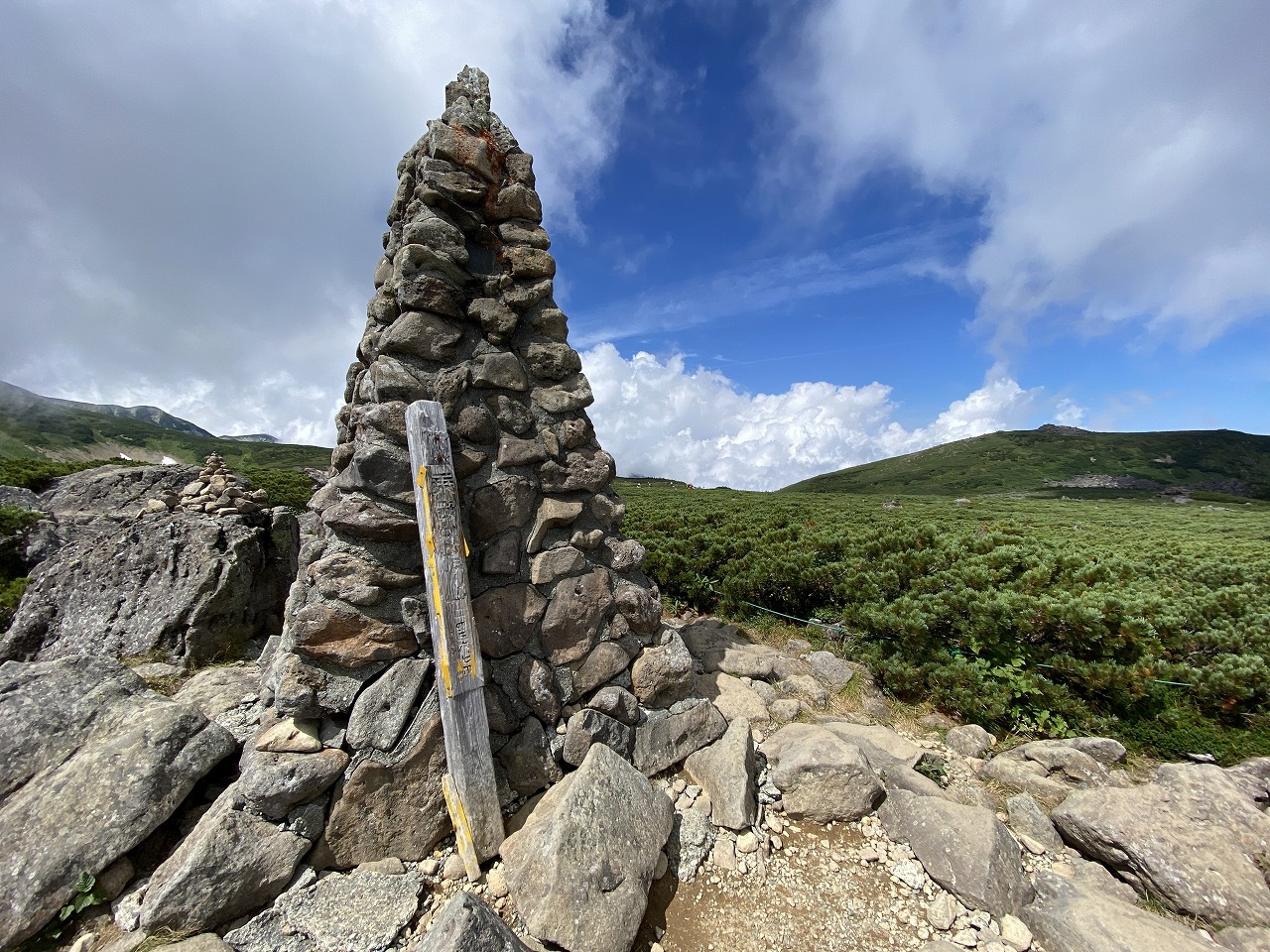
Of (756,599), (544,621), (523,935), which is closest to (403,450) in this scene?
(544,621)

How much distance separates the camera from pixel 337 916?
314 centimetres

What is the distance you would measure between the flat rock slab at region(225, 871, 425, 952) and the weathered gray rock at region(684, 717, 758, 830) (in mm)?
2279

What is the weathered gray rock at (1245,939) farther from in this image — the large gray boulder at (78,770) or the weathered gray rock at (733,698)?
the large gray boulder at (78,770)

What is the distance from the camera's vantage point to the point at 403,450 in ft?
13.1

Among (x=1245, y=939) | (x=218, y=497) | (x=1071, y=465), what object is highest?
(x=1071, y=465)

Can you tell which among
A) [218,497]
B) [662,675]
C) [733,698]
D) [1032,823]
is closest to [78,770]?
[662,675]

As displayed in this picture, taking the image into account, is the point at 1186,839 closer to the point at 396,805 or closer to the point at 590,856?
the point at 590,856

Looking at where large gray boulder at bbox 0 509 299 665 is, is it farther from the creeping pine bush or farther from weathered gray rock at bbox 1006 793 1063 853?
weathered gray rock at bbox 1006 793 1063 853

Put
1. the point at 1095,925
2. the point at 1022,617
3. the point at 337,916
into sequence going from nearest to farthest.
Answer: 1. the point at 1095,925
2. the point at 337,916
3. the point at 1022,617

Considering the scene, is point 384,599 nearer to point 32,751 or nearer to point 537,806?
point 537,806

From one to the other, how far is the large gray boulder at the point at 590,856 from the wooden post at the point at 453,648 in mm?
306

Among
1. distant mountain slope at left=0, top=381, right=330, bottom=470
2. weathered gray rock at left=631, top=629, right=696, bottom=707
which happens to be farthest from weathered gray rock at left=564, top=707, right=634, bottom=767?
distant mountain slope at left=0, top=381, right=330, bottom=470

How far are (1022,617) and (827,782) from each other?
3.61 meters

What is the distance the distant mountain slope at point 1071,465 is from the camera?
10419 centimetres
